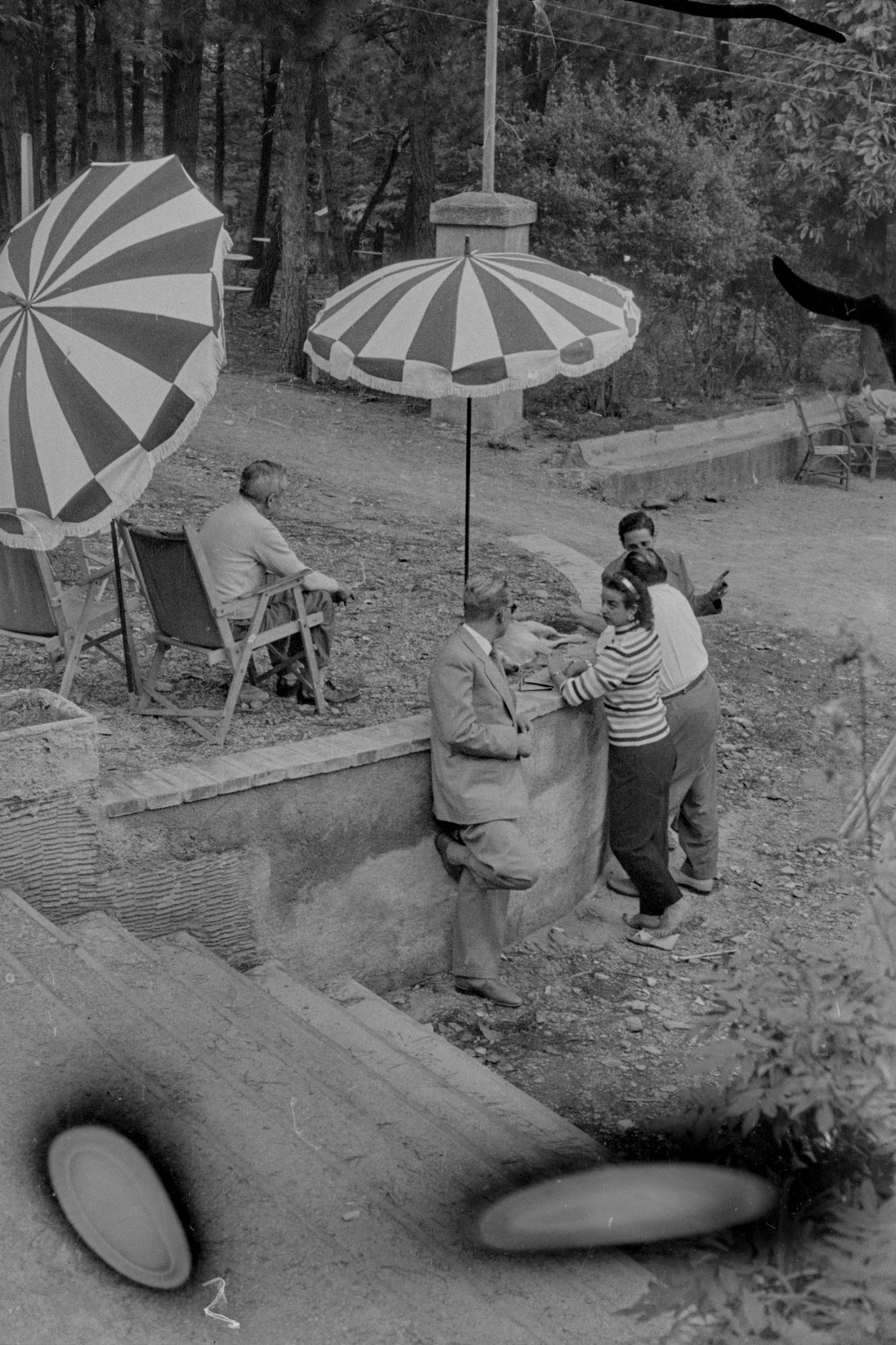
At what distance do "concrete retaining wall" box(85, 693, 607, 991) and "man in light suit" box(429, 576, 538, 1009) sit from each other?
0.16m

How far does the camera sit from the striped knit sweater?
5.99 m

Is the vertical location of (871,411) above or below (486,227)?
below

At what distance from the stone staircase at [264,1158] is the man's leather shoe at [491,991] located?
0.92m

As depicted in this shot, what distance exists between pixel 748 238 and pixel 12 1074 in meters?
15.1

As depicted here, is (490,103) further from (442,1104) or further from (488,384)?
(442,1104)

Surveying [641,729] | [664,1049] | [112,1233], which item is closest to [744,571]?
[641,729]

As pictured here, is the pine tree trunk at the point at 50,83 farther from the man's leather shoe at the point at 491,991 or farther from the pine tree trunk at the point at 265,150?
the man's leather shoe at the point at 491,991

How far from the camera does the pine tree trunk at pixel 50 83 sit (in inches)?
885

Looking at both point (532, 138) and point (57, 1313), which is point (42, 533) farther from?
point (532, 138)

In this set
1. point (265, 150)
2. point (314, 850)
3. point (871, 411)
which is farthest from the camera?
Answer: point (265, 150)

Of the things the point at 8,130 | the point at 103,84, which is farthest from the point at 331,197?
the point at 8,130

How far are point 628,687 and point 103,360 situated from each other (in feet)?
8.18

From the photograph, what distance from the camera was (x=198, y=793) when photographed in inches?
192

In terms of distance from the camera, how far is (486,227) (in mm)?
13867
